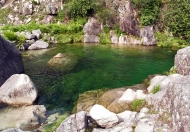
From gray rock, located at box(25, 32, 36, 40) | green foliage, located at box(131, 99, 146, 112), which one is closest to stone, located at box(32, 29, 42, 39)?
gray rock, located at box(25, 32, 36, 40)

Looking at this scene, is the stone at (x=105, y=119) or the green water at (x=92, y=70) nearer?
the stone at (x=105, y=119)

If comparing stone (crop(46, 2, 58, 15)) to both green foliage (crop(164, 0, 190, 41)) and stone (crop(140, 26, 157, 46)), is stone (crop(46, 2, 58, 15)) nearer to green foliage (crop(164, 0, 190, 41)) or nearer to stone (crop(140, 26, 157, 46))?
stone (crop(140, 26, 157, 46))

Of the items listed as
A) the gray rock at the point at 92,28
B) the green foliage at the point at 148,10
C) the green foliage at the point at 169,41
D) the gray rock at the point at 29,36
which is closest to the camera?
the green foliage at the point at 169,41

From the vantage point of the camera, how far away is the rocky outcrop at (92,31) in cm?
3975

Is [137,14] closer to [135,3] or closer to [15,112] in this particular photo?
[135,3]

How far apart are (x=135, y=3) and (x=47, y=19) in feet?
58.3

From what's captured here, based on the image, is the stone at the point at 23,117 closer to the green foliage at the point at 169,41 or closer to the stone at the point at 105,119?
the stone at the point at 105,119

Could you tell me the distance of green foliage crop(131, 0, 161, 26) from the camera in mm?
38125

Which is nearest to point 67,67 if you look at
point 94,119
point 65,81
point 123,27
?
point 65,81

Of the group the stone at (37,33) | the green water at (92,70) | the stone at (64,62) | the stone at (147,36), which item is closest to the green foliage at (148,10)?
the stone at (147,36)

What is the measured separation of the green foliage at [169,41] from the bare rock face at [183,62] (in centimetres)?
1747

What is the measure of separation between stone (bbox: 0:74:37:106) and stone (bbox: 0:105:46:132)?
1.99 ft

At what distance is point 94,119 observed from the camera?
11586mm

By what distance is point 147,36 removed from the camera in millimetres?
37219
